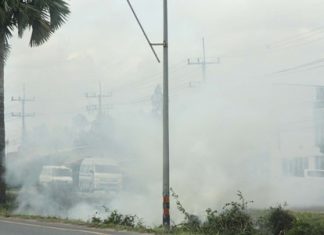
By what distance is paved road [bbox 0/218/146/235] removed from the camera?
15.4 metres

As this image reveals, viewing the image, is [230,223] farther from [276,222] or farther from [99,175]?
[99,175]

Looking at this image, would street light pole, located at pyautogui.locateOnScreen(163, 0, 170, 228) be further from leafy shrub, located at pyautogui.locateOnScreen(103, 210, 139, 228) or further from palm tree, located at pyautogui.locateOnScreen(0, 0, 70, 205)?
palm tree, located at pyautogui.locateOnScreen(0, 0, 70, 205)

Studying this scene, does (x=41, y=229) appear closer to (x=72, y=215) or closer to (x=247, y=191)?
(x=72, y=215)

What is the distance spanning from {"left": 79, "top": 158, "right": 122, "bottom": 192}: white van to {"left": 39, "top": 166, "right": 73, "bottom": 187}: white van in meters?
0.72

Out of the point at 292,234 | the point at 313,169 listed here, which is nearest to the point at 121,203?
the point at 292,234

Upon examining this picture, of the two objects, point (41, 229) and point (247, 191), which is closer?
point (41, 229)

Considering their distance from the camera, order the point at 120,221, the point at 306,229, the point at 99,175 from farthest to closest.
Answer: the point at 99,175, the point at 120,221, the point at 306,229

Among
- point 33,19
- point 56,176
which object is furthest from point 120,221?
point 56,176

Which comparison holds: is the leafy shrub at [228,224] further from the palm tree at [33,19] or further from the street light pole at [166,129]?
the palm tree at [33,19]

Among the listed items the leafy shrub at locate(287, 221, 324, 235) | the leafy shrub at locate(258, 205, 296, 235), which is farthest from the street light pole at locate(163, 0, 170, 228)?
the leafy shrub at locate(287, 221, 324, 235)

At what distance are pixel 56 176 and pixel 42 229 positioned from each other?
15018 mm

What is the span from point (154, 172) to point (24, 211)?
548 centimetres

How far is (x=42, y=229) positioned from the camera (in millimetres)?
16250

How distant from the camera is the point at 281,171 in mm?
29562
